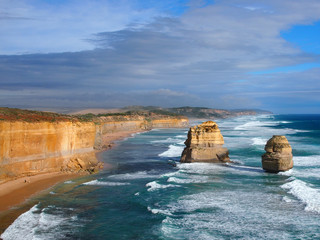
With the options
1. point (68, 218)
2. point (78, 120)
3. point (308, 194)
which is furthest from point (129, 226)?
point (78, 120)

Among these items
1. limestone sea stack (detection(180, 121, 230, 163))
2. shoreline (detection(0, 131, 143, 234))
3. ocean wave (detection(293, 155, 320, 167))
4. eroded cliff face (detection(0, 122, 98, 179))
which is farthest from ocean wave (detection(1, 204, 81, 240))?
ocean wave (detection(293, 155, 320, 167))

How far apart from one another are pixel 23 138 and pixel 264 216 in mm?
17707

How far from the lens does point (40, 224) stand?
15961 mm

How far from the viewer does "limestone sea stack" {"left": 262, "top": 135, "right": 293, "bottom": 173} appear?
2609cm

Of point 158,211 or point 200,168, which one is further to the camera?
point 200,168

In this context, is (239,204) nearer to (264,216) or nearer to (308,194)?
(264,216)

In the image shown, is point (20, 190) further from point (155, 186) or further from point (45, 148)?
point (155, 186)

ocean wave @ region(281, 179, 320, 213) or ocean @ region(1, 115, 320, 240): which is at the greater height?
ocean wave @ region(281, 179, 320, 213)

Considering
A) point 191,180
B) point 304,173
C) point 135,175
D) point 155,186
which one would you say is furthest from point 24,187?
point 304,173

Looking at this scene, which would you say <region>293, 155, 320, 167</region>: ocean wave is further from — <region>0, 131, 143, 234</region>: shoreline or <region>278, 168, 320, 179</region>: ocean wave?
<region>0, 131, 143, 234</region>: shoreline

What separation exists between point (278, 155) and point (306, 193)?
586cm

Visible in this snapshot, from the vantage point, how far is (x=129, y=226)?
1622cm

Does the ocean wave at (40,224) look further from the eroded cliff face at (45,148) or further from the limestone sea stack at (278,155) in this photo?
the limestone sea stack at (278,155)

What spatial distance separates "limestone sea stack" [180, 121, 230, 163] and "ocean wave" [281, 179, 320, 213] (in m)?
8.89
